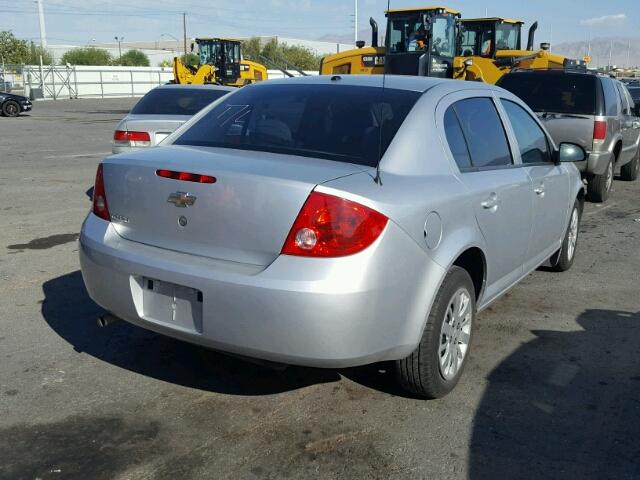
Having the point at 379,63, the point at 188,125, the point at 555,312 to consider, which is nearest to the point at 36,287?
the point at 188,125

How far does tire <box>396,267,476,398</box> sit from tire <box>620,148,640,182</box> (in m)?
10.5

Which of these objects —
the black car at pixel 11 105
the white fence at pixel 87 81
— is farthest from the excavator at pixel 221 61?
the white fence at pixel 87 81

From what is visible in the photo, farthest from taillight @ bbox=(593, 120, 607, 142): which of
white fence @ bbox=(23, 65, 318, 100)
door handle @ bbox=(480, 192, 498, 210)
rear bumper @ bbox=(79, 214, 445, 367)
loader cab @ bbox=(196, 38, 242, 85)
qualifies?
white fence @ bbox=(23, 65, 318, 100)

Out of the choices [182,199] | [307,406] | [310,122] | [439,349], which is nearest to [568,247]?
[439,349]

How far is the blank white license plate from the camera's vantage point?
10.7 feet

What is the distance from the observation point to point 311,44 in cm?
11781

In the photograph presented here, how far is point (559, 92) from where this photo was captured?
10047 millimetres

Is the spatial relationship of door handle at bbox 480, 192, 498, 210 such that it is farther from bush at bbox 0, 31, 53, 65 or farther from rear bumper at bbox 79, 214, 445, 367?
bush at bbox 0, 31, 53, 65

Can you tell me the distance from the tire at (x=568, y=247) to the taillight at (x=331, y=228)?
11.1 feet

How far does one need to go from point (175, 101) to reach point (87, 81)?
49.8m

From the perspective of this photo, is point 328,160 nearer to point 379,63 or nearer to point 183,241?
point 183,241

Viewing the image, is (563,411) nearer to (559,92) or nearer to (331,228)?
(331,228)

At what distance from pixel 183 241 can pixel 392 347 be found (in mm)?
1119

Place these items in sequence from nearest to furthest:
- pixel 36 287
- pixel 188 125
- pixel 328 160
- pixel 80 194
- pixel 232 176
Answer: pixel 232 176
pixel 328 160
pixel 188 125
pixel 36 287
pixel 80 194
